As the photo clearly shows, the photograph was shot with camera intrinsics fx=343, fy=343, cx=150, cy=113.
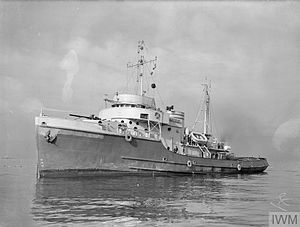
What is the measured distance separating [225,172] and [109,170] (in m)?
14.9

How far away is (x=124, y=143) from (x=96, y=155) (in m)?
2.29

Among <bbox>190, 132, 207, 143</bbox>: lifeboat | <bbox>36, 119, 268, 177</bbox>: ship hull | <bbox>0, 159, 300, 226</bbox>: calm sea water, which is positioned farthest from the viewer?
<bbox>190, 132, 207, 143</bbox>: lifeboat

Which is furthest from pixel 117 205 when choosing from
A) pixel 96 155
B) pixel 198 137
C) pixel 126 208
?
pixel 198 137

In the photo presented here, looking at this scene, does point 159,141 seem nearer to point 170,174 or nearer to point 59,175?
point 170,174

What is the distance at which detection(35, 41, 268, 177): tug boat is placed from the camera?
23719 millimetres

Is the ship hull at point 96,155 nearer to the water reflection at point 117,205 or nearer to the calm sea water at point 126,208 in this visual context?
the water reflection at point 117,205

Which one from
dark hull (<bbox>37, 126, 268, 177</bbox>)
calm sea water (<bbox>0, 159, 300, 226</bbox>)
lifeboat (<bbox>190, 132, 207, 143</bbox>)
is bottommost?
calm sea water (<bbox>0, 159, 300, 226</bbox>)

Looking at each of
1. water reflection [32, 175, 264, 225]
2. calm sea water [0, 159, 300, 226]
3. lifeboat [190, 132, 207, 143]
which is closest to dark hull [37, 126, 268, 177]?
water reflection [32, 175, 264, 225]

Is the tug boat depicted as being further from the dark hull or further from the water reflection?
the water reflection

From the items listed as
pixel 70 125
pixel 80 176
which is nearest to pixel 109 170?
pixel 80 176

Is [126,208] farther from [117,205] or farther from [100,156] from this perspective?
[100,156]

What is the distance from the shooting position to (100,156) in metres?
25.0

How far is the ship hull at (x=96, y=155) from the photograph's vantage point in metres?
23.7

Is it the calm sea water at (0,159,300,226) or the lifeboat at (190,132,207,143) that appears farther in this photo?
the lifeboat at (190,132,207,143)
